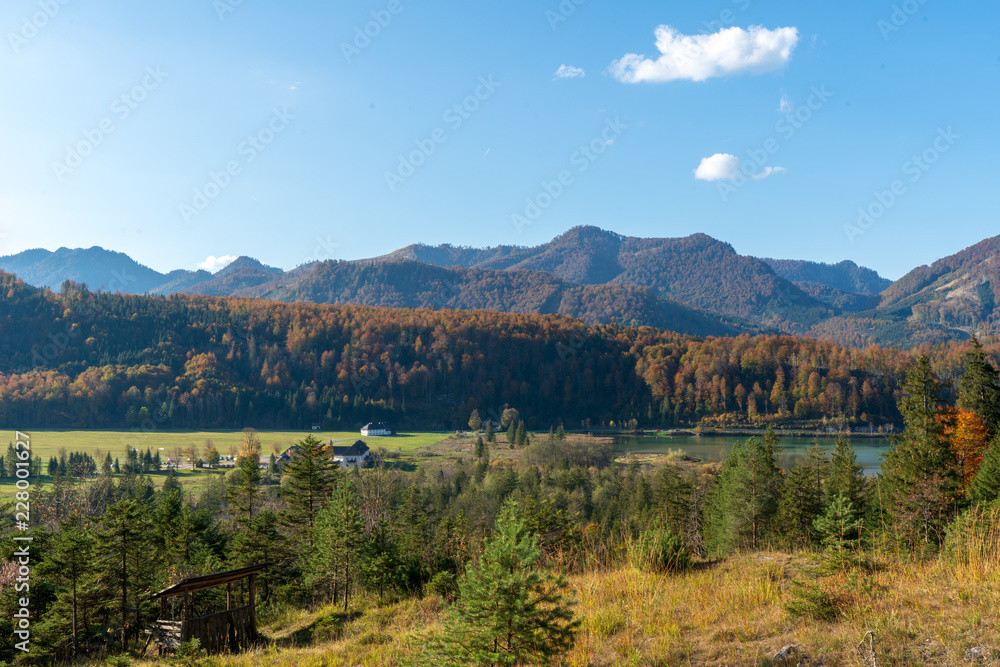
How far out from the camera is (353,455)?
3265 inches

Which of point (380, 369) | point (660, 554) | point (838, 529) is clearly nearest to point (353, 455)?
point (380, 369)

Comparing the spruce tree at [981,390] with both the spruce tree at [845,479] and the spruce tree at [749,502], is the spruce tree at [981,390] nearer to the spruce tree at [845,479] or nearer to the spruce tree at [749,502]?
the spruce tree at [845,479]

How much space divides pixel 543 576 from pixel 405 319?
557 ft

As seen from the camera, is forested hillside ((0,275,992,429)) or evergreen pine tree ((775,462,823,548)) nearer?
evergreen pine tree ((775,462,823,548))

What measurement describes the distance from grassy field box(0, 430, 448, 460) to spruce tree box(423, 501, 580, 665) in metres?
82.0

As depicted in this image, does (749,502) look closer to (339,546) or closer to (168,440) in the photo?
(339,546)

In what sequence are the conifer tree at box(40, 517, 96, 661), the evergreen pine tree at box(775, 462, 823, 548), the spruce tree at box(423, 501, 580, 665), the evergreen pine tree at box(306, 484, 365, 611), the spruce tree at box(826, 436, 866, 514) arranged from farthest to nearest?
the evergreen pine tree at box(775, 462, 823, 548), the spruce tree at box(826, 436, 866, 514), the evergreen pine tree at box(306, 484, 365, 611), the conifer tree at box(40, 517, 96, 661), the spruce tree at box(423, 501, 580, 665)

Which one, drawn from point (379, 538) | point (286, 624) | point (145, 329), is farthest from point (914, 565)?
point (145, 329)

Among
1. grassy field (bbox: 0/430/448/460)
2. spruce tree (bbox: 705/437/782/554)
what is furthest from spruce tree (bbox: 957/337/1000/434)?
grassy field (bbox: 0/430/448/460)

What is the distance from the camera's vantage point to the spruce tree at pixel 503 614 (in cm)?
441

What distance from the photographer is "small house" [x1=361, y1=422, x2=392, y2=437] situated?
118188 millimetres

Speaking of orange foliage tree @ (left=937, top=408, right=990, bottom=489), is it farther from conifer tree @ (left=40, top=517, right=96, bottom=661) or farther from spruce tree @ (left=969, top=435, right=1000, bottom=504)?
conifer tree @ (left=40, top=517, right=96, bottom=661)

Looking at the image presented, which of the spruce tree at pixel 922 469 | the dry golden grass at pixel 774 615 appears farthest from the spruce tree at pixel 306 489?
the spruce tree at pixel 922 469

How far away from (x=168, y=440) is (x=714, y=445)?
9320cm
